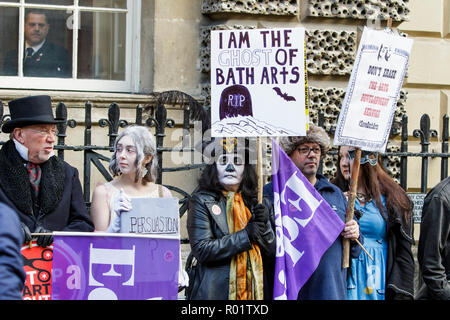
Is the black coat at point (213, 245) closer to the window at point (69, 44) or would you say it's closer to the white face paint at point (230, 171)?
the white face paint at point (230, 171)

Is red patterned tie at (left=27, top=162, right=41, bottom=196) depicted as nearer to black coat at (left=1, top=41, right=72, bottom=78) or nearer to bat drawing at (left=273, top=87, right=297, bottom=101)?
bat drawing at (left=273, top=87, right=297, bottom=101)

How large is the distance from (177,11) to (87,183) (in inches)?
94.7

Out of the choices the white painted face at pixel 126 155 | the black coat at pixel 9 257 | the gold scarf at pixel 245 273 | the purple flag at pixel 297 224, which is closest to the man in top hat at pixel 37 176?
the white painted face at pixel 126 155

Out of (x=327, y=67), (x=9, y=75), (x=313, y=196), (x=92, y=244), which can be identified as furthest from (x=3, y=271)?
(x=327, y=67)

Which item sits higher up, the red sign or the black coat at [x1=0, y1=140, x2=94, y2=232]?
the black coat at [x1=0, y1=140, x2=94, y2=232]

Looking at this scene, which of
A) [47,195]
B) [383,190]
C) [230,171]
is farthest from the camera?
[383,190]

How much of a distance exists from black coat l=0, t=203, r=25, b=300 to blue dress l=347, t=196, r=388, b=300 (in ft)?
10.2

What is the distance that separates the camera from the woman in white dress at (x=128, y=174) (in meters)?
5.32

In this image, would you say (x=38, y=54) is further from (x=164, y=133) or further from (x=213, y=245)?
(x=213, y=245)

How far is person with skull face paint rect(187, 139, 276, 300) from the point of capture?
510cm

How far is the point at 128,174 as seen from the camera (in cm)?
545

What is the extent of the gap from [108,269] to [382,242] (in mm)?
1854

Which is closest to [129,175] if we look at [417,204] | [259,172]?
[259,172]

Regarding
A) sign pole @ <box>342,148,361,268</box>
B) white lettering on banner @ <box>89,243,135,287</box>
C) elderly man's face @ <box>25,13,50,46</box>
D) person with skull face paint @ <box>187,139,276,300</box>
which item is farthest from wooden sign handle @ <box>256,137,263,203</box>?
elderly man's face @ <box>25,13,50,46</box>
